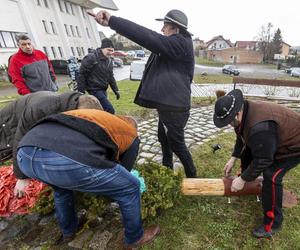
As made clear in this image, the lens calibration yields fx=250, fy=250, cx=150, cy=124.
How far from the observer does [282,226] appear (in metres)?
2.75

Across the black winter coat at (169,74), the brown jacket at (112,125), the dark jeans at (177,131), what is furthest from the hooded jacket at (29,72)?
the brown jacket at (112,125)

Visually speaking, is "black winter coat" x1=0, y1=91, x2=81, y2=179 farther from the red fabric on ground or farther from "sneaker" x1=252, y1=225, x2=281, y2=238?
"sneaker" x1=252, y1=225, x2=281, y2=238

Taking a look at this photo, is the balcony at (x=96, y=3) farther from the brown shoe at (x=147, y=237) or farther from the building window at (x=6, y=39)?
the brown shoe at (x=147, y=237)

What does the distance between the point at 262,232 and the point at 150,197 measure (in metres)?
1.23

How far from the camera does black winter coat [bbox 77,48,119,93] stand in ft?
16.4

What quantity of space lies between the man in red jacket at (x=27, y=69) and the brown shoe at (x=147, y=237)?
3245 mm

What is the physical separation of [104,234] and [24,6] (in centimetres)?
2588

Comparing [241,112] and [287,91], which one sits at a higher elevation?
[241,112]

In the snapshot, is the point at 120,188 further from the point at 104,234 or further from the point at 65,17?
the point at 65,17

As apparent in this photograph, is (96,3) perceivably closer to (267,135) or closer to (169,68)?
(169,68)

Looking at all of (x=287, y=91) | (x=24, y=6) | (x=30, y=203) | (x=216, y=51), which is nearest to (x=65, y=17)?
(x=24, y=6)

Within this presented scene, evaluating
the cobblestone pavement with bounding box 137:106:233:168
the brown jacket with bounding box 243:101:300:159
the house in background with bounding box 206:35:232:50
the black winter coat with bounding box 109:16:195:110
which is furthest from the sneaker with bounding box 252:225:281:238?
the house in background with bounding box 206:35:232:50

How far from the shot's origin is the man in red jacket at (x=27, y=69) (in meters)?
4.27

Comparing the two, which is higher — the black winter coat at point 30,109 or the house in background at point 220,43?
the black winter coat at point 30,109
